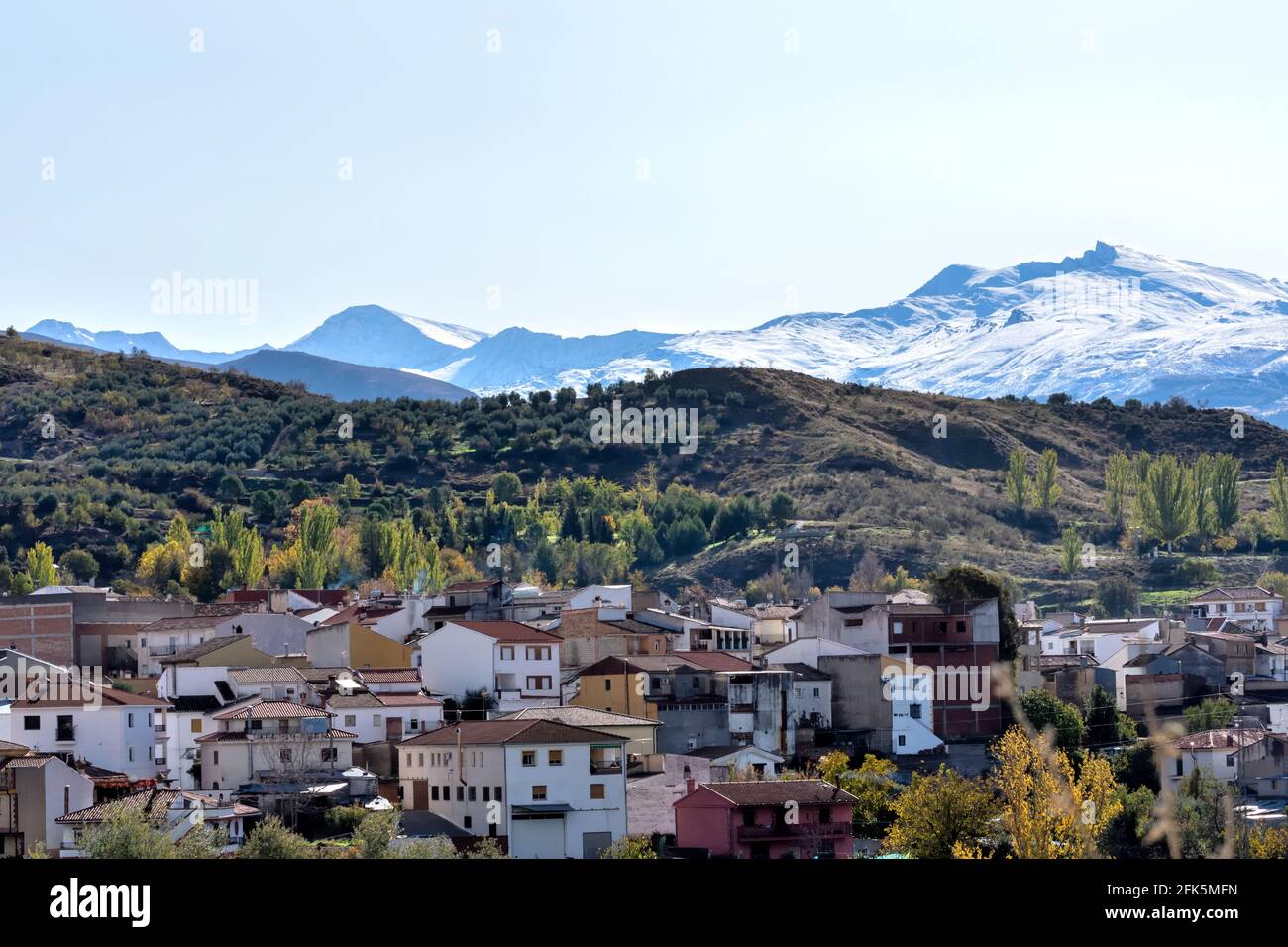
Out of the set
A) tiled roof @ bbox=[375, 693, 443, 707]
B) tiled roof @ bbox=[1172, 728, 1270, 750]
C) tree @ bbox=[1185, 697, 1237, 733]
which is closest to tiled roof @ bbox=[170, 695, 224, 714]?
tiled roof @ bbox=[375, 693, 443, 707]

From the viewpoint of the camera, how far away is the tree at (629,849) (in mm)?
36303

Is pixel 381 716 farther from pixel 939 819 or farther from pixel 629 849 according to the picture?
pixel 939 819

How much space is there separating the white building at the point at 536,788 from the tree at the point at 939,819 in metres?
5.64

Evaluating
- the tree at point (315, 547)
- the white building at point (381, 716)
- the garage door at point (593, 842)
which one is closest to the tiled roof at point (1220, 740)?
the garage door at point (593, 842)

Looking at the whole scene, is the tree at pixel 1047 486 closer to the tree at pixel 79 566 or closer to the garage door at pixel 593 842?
the tree at pixel 79 566

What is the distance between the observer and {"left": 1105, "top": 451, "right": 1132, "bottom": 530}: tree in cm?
13300

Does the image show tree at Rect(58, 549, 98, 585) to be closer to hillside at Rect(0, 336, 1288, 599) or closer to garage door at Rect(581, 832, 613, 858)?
hillside at Rect(0, 336, 1288, 599)

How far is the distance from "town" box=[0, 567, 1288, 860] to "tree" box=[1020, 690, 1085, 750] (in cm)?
13

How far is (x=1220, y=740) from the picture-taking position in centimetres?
5409

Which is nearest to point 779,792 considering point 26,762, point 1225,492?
point 26,762

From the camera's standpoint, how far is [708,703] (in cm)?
5362
